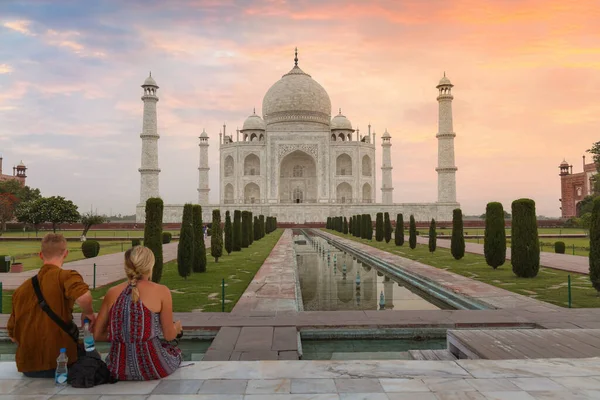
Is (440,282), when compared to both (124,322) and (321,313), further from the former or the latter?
(124,322)

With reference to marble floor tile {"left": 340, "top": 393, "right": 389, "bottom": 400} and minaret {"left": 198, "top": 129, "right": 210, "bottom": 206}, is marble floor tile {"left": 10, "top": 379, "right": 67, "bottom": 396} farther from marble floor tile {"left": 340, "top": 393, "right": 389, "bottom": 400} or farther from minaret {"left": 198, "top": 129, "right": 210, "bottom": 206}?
minaret {"left": 198, "top": 129, "right": 210, "bottom": 206}

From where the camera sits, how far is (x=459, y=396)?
2572mm

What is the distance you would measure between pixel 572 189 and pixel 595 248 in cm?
4379

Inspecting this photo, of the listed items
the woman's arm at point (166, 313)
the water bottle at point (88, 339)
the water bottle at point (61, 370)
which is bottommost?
the water bottle at point (61, 370)

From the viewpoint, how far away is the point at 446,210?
36.6 meters

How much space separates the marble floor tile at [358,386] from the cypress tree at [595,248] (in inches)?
210

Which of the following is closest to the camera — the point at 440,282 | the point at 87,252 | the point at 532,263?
the point at 440,282

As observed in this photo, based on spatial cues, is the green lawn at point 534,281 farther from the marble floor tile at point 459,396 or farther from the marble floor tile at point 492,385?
the marble floor tile at point 459,396

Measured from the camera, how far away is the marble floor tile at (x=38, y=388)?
2.63m

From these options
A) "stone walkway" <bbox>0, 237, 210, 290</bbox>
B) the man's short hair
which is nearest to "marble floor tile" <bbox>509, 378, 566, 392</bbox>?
the man's short hair

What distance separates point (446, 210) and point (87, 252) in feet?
94.9

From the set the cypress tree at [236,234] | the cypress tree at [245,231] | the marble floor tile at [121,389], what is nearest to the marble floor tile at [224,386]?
the marble floor tile at [121,389]

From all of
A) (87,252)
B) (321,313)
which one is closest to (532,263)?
(321,313)

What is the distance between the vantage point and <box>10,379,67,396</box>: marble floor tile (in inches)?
104
